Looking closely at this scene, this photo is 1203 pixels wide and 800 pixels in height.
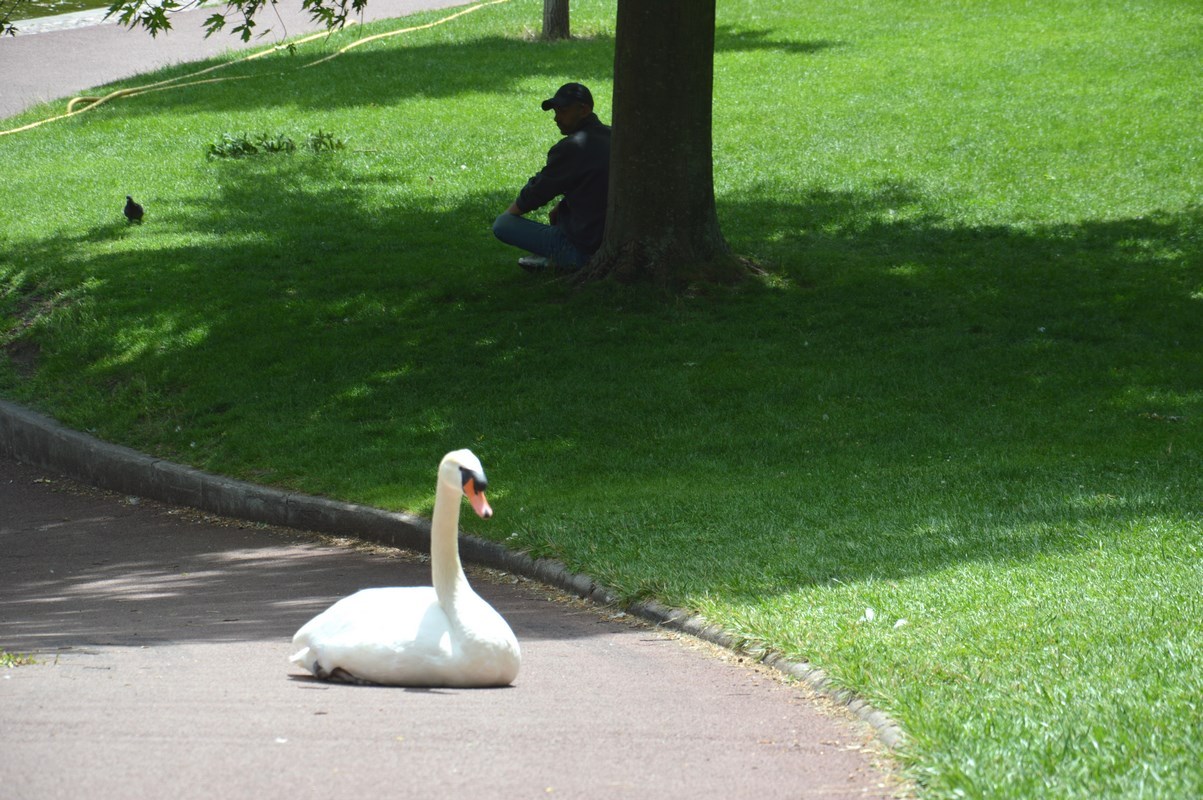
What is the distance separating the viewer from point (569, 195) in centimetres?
1227

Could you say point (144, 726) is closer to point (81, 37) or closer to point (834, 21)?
point (834, 21)

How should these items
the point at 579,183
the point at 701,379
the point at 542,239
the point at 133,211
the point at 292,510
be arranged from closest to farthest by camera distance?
the point at 292,510 → the point at 701,379 → the point at 579,183 → the point at 542,239 → the point at 133,211

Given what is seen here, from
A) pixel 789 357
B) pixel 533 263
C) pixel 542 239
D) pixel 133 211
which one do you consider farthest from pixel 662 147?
pixel 133 211

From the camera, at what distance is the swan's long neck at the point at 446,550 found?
4.97 meters

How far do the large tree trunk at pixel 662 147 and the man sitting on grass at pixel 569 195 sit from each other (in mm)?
390

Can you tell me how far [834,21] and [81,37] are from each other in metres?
15.1

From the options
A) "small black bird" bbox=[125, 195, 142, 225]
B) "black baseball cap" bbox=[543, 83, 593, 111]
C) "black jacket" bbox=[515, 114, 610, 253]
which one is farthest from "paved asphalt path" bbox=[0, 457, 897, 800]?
"small black bird" bbox=[125, 195, 142, 225]

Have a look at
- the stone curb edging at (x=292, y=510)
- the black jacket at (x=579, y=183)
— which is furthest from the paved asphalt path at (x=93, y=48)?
the stone curb edging at (x=292, y=510)

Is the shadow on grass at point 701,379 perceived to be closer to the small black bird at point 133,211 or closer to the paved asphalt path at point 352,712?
the small black bird at point 133,211

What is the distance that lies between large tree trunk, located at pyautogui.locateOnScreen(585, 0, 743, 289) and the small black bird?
6061 millimetres

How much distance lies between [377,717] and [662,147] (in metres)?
7.68

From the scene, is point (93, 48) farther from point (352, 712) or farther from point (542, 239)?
point (352, 712)

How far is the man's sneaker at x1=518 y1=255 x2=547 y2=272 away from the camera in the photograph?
41.1 feet

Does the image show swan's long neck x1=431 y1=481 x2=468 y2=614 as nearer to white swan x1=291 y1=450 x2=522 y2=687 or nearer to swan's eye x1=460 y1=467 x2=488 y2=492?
white swan x1=291 y1=450 x2=522 y2=687
